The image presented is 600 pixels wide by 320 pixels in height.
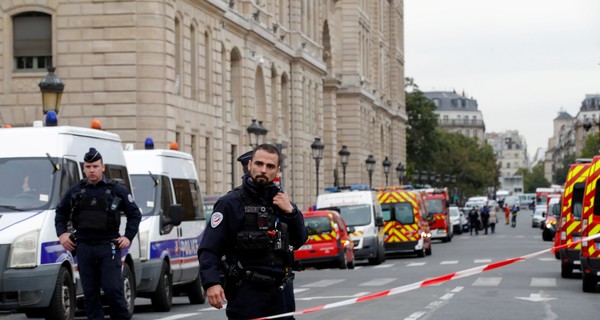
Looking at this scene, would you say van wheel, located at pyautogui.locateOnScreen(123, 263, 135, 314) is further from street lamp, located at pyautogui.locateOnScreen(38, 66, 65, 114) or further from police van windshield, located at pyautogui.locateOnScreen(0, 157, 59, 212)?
street lamp, located at pyautogui.locateOnScreen(38, 66, 65, 114)

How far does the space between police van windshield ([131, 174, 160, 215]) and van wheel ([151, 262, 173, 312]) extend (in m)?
0.85

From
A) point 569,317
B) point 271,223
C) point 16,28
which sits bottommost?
point 569,317

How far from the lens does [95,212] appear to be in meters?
15.0

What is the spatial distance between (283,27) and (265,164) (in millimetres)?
57718

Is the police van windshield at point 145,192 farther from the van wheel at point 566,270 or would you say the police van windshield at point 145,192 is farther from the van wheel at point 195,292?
the van wheel at point 566,270

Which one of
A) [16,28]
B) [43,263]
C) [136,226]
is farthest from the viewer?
[16,28]

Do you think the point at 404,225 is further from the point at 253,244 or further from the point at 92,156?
the point at 253,244

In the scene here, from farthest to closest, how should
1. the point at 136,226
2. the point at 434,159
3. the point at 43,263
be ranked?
the point at 434,159
the point at 43,263
the point at 136,226

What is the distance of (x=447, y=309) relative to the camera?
20.6 m

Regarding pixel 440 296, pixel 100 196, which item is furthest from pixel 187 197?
pixel 100 196

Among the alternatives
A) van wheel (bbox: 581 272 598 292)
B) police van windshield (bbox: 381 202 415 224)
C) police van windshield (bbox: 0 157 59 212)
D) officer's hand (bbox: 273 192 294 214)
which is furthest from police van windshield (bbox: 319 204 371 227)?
officer's hand (bbox: 273 192 294 214)

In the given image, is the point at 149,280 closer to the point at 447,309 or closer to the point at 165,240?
the point at 165,240

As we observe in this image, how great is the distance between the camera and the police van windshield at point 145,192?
21.3m

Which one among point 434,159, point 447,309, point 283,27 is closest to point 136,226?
point 447,309
